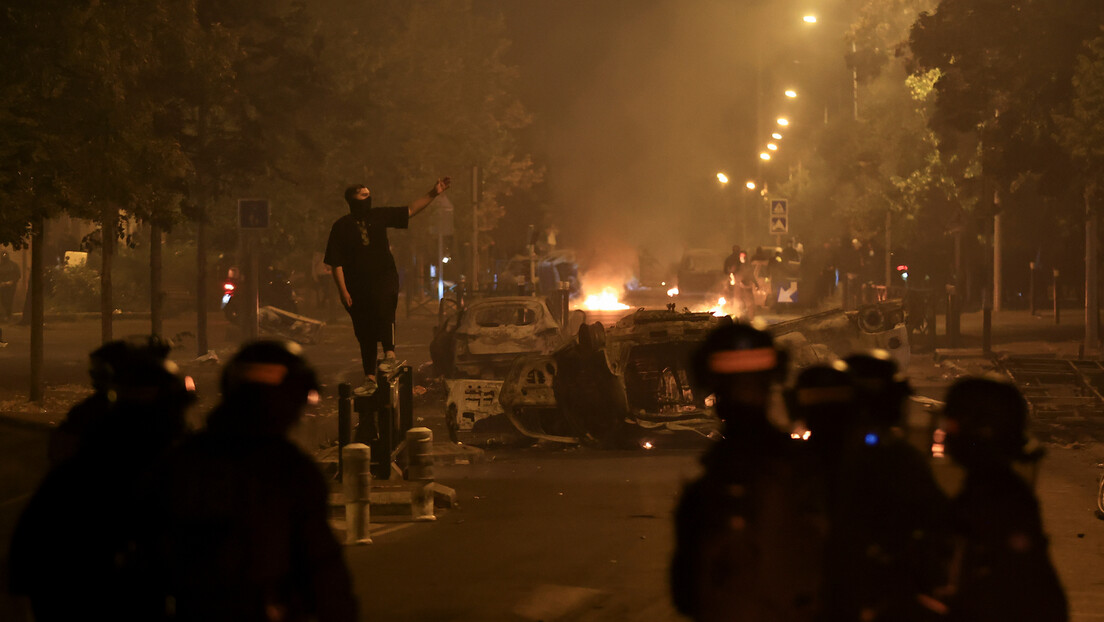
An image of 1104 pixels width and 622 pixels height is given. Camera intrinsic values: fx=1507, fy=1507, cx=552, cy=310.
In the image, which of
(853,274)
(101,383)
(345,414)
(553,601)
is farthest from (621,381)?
(853,274)

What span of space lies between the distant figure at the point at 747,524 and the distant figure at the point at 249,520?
2.96 feet

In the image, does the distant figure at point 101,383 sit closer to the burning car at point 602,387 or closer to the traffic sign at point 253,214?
the burning car at point 602,387

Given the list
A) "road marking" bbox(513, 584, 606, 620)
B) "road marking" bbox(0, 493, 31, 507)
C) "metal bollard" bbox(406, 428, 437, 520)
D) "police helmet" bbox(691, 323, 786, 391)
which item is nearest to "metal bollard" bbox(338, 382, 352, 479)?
"metal bollard" bbox(406, 428, 437, 520)

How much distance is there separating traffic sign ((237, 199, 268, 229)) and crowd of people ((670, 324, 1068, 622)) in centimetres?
2246

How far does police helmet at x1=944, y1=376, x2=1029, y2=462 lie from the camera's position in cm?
395

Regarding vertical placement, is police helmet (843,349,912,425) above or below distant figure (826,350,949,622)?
above

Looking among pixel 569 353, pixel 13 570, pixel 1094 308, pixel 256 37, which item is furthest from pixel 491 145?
pixel 13 570

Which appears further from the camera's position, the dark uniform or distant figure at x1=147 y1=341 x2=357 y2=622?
the dark uniform

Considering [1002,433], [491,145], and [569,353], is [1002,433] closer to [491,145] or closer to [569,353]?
[569,353]

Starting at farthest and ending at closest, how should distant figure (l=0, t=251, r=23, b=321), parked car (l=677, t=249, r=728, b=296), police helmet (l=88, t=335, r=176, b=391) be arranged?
parked car (l=677, t=249, r=728, b=296)
distant figure (l=0, t=251, r=23, b=321)
police helmet (l=88, t=335, r=176, b=391)

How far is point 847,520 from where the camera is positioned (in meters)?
3.96

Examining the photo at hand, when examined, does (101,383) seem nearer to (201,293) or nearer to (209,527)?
(209,527)

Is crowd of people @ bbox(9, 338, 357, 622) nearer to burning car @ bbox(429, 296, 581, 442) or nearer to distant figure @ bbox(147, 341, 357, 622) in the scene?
distant figure @ bbox(147, 341, 357, 622)

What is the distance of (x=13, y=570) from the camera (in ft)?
13.7
